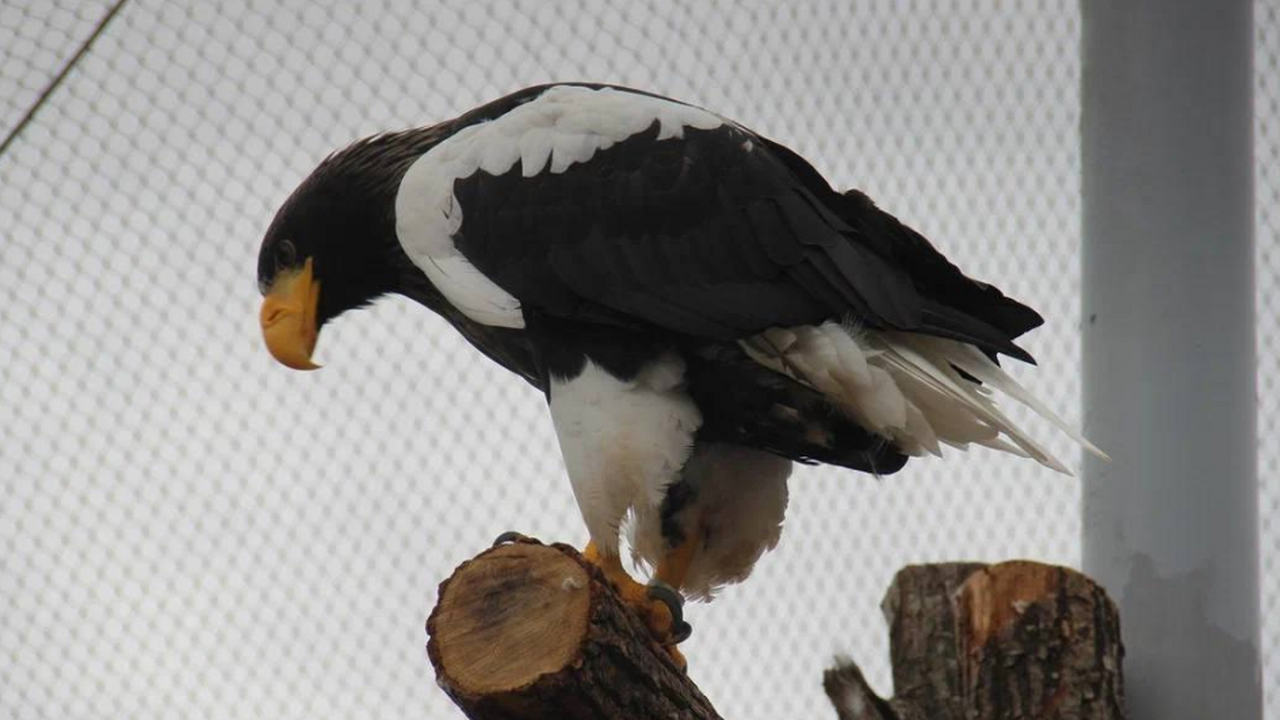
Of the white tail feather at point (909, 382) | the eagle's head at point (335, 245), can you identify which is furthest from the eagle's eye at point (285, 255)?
the white tail feather at point (909, 382)

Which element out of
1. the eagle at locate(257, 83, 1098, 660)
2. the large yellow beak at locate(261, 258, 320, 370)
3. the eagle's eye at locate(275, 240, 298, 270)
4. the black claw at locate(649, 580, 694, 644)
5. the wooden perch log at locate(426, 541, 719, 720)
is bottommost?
the wooden perch log at locate(426, 541, 719, 720)

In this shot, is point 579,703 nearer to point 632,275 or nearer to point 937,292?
point 632,275

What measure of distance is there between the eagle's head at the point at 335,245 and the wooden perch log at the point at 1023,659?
1183 mm

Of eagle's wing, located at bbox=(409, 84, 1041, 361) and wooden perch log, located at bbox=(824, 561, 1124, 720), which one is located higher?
eagle's wing, located at bbox=(409, 84, 1041, 361)

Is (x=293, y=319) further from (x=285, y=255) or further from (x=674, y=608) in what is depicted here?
(x=674, y=608)

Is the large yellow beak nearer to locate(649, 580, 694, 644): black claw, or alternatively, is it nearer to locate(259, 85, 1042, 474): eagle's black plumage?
locate(259, 85, 1042, 474): eagle's black plumage

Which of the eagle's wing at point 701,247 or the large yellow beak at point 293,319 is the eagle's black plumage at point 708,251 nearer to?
the eagle's wing at point 701,247

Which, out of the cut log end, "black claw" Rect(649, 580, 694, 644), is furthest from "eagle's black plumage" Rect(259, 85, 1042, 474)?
the cut log end

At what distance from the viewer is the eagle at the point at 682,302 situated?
3.25m

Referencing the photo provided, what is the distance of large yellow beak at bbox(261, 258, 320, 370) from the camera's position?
3742mm

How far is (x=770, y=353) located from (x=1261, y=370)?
74.0 inches

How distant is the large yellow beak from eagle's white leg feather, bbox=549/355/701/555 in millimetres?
677

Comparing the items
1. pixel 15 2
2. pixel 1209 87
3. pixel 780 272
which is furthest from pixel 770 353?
pixel 15 2

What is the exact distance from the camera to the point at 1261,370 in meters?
4.66
